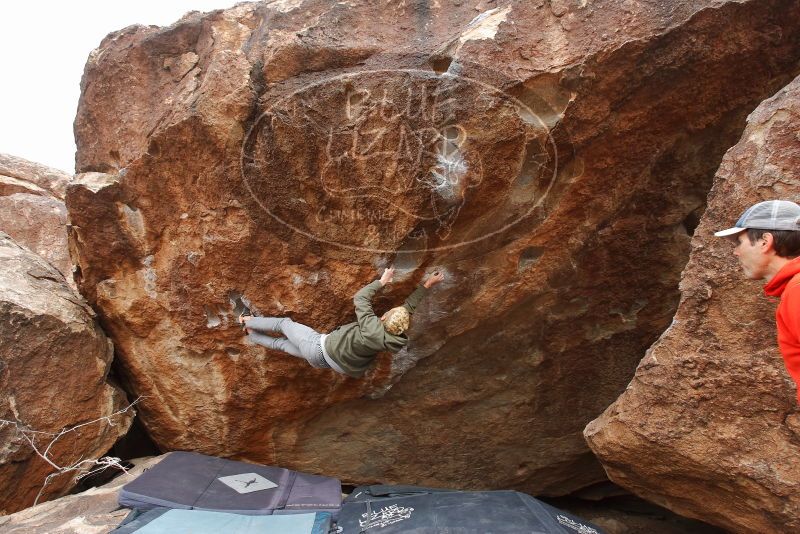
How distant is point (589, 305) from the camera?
366cm

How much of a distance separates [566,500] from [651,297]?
97.0 inches

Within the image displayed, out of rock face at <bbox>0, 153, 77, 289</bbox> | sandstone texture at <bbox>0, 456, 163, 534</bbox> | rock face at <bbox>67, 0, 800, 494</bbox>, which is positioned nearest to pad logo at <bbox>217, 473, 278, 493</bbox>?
rock face at <bbox>67, 0, 800, 494</bbox>

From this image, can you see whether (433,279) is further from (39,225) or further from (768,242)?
(39,225)

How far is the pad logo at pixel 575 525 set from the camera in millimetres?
2996

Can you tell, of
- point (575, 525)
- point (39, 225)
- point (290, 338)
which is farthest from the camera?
point (39, 225)

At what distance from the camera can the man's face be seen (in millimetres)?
1832

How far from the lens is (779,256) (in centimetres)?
180

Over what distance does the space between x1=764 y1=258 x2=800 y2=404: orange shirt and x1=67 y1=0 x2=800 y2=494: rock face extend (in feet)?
5.10

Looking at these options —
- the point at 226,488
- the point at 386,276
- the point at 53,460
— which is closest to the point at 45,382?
the point at 53,460

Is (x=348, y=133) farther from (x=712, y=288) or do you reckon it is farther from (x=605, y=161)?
(x=712, y=288)

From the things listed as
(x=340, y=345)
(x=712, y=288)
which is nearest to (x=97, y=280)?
(x=340, y=345)

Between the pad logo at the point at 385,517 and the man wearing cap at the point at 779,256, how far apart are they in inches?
81.8

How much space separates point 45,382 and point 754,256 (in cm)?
387

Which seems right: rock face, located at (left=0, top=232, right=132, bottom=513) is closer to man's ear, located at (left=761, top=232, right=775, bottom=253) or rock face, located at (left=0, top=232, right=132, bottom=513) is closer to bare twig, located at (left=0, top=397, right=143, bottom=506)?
bare twig, located at (left=0, top=397, right=143, bottom=506)
